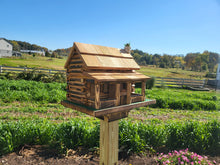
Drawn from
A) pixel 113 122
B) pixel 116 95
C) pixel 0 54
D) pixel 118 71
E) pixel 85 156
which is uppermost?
pixel 0 54

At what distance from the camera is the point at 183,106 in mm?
9016

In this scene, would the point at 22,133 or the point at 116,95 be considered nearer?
the point at 116,95

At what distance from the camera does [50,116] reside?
624cm

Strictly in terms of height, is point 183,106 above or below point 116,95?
below

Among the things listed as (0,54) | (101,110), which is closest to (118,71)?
(101,110)

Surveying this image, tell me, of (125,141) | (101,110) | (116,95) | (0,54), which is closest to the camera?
(101,110)

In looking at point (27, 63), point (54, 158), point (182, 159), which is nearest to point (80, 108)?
point (54, 158)

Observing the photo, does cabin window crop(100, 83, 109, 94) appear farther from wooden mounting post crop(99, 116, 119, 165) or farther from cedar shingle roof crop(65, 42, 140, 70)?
wooden mounting post crop(99, 116, 119, 165)

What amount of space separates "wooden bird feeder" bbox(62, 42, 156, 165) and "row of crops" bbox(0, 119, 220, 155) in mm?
1664

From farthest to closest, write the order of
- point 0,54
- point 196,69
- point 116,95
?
point 196,69 < point 0,54 < point 116,95

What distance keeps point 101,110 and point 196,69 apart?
7727 cm

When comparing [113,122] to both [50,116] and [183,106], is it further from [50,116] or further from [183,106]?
[183,106]

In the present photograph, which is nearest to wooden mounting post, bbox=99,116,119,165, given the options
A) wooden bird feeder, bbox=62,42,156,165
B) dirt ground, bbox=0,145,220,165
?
wooden bird feeder, bbox=62,42,156,165

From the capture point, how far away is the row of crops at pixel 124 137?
12.0 feet
